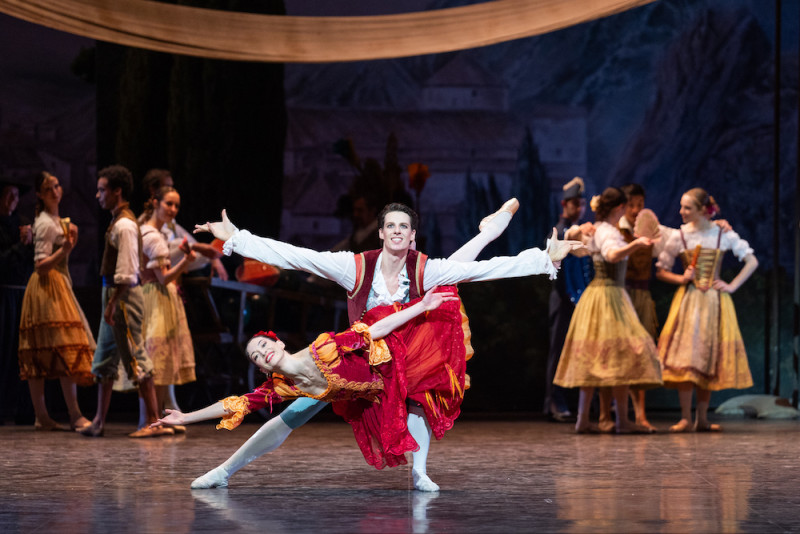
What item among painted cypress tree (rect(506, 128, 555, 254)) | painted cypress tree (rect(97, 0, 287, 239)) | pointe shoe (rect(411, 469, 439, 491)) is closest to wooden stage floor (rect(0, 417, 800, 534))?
pointe shoe (rect(411, 469, 439, 491))

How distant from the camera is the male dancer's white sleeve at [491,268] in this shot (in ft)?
12.7

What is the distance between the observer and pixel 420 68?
10078 mm

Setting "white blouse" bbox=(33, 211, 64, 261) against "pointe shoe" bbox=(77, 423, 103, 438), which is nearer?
"pointe shoe" bbox=(77, 423, 103, 438)

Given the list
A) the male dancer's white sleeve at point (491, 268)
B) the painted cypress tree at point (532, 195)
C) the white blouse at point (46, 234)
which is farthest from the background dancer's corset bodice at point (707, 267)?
the white blouse at point (46, 234)

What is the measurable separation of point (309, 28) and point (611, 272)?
240 centimetres

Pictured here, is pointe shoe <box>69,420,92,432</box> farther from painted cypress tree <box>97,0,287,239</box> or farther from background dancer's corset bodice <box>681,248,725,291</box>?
background dancer's corset bodice <box>681,248,725,291</box>

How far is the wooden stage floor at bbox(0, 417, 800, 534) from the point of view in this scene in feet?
10.5

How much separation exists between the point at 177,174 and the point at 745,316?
4600 mm

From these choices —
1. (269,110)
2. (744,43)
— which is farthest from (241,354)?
(744,43)

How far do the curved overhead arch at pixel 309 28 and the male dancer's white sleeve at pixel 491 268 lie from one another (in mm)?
2689

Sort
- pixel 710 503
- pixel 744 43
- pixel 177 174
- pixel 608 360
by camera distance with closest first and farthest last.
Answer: pixel 710 503 → pixel 608 360 → pixel 177 174 → pixel 744 43

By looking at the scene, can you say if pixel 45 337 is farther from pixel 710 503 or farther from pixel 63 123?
pixel 710 503

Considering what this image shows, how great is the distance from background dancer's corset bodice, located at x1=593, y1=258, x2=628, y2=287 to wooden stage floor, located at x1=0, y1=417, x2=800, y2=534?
0.91 meters

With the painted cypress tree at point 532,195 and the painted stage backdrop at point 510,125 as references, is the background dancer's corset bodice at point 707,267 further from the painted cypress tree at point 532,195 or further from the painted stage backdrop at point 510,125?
the painted cypress tree at point 532,195
